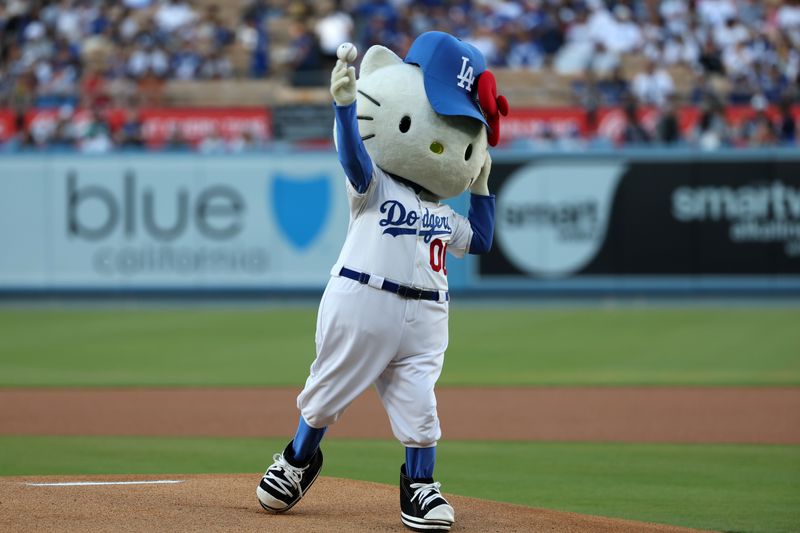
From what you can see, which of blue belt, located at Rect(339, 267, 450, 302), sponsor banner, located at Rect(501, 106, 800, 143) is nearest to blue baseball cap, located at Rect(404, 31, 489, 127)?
blue belt, located at Rect(339, 267, 450, 302)

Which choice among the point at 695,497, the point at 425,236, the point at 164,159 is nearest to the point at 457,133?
the point at 425,236

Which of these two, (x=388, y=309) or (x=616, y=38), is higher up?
(x=616, y=38)

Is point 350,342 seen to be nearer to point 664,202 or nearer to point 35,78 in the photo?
point 664,202

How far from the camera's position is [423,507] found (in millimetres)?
4996

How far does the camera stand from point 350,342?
5113 mm

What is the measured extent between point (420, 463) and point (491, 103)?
156 cm

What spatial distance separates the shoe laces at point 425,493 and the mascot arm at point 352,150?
1246 mm

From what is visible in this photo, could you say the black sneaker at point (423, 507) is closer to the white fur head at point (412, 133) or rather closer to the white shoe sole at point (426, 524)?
the white shoe sole at point (426, 524)

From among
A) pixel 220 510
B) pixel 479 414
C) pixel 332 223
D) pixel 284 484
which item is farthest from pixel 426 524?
pixel 332 223

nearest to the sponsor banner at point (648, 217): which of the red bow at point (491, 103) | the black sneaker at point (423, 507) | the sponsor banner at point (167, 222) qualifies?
the sponsor banner at point (167, 222)

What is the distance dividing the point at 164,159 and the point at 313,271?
9.29ft

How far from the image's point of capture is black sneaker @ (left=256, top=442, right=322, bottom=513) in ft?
17.1

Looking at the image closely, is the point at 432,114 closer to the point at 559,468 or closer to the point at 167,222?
the point at 559,468

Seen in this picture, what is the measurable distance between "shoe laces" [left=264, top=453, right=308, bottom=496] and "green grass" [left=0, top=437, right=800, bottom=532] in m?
1.25
